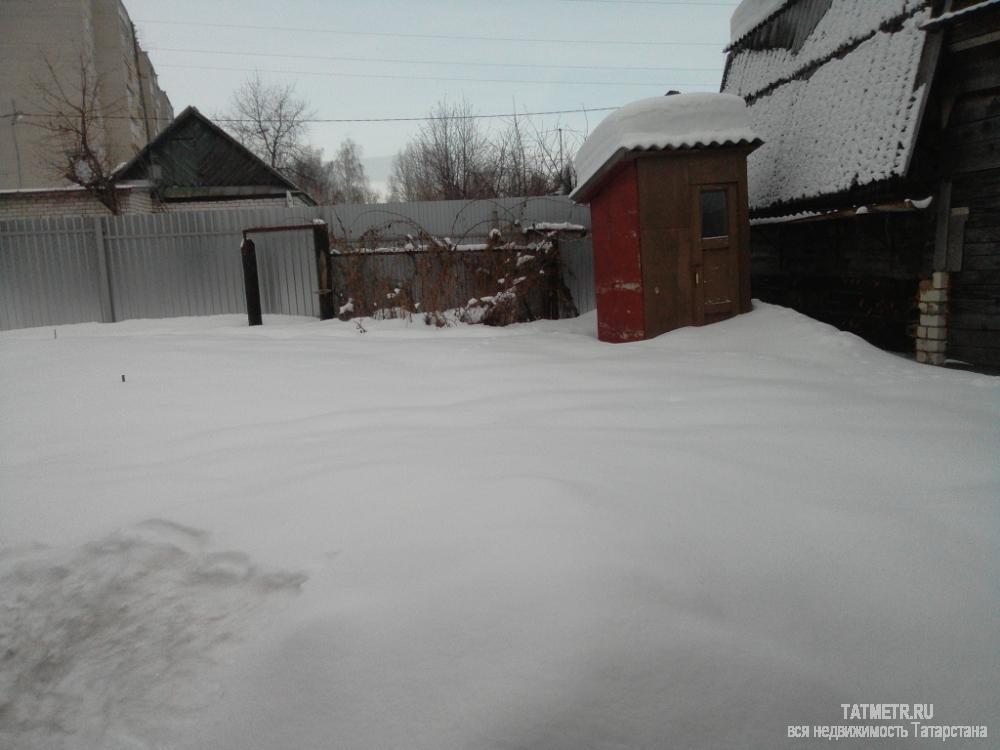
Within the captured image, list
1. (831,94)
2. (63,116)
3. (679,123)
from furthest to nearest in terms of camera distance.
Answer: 1. (63,116)
2. (831,94)
3. (679,123)

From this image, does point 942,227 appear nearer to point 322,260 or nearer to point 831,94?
point 831,94

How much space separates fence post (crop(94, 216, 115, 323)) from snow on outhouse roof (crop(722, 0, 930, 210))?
33.0 feet

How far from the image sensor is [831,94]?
6930mm

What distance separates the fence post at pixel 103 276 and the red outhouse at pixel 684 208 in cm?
813

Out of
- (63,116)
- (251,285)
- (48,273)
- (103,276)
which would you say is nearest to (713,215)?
(251,285)

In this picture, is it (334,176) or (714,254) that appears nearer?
(714,254)

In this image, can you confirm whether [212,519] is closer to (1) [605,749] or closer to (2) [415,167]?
(1) [605,749]

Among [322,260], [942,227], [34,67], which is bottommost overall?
[942,227]

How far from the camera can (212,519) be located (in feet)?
6.17

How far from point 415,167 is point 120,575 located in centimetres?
2639

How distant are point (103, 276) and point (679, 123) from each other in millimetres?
8962

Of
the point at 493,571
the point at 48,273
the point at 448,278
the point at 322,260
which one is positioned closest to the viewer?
the point at 493,571

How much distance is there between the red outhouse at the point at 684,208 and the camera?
6023 millimetres

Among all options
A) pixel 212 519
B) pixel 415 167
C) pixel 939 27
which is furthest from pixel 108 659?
pixel 415 167
